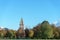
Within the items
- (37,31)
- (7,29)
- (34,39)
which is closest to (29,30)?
(37,31)

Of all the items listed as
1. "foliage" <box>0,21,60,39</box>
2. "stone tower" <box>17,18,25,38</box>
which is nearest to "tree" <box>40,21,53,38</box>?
"foliage" <box>0,21,60,39</box>

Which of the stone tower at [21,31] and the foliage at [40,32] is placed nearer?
the foliage at [40,32]

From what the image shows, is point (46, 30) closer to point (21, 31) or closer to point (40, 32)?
point (40, 32)

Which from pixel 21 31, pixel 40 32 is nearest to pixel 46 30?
pixel 40 32

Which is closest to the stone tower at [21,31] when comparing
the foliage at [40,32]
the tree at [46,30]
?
the foliage at [40,32]

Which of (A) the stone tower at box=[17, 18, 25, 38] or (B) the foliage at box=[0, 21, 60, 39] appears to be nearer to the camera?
(B) the foliage at box=[0, 21, 60, 39]

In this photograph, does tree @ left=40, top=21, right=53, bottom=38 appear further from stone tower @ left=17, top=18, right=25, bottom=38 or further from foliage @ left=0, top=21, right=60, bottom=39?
stone tower @ left=17, top=18, right=25, bottom=38

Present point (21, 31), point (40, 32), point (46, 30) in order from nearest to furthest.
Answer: point (46, 30)
point (40, 32)
point (21, 31)

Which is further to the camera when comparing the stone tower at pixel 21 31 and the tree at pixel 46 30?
the stone tower at pixel 21 31

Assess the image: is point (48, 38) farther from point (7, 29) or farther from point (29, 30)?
point (7, 29)

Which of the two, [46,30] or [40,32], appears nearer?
[46,30]

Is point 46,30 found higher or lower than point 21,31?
lower

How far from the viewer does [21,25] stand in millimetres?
30609

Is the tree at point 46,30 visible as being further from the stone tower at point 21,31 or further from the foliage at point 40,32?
the stone tower at point 21,31
